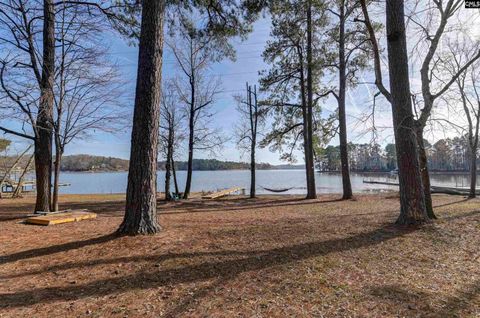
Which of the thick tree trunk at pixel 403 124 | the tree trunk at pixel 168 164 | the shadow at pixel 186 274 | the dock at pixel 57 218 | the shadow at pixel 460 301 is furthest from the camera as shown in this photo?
the tree trunk at pixel 168 164

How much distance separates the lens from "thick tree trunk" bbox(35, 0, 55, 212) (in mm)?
7246

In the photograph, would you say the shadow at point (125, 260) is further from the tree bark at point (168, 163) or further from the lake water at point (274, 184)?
the lake water at point (274, 184)

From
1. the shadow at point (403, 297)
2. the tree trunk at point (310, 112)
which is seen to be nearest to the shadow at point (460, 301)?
the shadow at point (403, 297)

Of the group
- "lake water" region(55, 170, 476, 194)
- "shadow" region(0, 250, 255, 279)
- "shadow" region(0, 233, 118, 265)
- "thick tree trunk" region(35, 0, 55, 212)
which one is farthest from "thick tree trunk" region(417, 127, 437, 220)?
"lake water" region(55, 170, 476, 194)

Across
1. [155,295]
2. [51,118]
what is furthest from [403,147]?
[51,118]

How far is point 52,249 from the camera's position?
14.1 ft

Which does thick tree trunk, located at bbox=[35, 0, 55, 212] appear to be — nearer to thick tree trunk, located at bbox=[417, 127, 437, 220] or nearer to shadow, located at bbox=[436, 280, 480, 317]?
shadow, located at bbox=[436, 280, 480, 317]

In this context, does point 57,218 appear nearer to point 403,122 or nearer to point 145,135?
point 145,135

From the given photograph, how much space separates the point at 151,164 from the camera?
4840 mm

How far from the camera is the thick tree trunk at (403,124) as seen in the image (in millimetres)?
5344

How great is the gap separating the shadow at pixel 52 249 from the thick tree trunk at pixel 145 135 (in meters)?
0.29

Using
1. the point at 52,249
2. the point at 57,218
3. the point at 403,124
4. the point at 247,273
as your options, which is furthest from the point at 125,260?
the point at 403,124

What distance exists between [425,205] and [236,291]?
442 cm

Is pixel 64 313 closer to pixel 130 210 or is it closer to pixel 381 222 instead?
pixel 130 210
